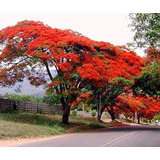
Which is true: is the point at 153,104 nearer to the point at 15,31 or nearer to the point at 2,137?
the point at 15,31

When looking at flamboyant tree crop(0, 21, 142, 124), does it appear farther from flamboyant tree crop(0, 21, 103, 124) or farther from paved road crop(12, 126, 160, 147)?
paved road crop(12, 126, 160, 147)

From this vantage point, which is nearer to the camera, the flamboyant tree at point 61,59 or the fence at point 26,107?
the flamboyant tree at point 61,59


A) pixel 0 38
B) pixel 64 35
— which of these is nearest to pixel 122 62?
pixel 64 35

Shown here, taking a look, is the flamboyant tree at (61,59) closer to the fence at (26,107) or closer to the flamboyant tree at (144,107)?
the fence at (26,107)

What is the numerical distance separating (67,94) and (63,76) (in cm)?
150

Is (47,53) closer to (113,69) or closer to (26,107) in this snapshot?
(113,69)

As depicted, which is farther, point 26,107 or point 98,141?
point 26,107

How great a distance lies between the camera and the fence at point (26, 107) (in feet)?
87.9

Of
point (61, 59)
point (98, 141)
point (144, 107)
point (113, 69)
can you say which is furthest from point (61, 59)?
point (144, 107)

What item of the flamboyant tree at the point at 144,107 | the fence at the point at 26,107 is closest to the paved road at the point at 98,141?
the fence at the point at 26,107

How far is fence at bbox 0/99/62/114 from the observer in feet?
87.9

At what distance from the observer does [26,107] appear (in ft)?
100

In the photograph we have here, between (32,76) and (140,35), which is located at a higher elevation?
(140,35)

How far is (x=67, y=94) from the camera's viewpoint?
71.5ft
